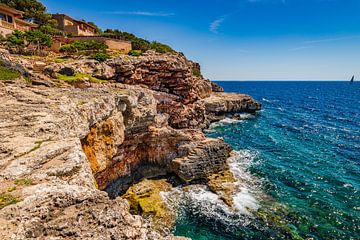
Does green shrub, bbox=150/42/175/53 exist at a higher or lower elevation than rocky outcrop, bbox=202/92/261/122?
higher

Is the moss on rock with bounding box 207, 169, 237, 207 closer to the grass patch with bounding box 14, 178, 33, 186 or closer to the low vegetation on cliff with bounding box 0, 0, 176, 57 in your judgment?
the grass patch with bounding box 14, 178, 33, 186

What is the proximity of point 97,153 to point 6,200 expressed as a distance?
13854 millimetres

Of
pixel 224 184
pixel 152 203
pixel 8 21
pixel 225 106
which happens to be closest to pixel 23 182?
pixel 152 203

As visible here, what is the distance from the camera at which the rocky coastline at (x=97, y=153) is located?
716 cm

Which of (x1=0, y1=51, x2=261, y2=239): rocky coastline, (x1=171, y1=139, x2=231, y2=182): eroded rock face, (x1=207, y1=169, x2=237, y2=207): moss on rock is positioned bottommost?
(x1=207, y1=169, x2=237, y2=207): moss on rock

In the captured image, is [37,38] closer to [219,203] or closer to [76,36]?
[76,36]

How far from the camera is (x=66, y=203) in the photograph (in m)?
7.64

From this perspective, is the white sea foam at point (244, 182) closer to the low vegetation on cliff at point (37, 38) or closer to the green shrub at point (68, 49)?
the low vegetation on cliff at point (37, 38)

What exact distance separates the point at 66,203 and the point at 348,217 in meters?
28.4

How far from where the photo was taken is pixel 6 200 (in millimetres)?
7453

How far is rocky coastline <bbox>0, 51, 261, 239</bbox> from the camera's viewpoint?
7.16 metres

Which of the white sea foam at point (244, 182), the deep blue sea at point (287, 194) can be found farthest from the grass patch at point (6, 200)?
the white sea foam at point (244, 182)

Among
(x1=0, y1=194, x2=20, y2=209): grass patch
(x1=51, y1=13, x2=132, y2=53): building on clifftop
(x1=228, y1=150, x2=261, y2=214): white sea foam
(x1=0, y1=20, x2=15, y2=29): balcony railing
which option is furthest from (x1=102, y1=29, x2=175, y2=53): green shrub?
(x1=0, y1=194, x2=20, y2=209): grass patch

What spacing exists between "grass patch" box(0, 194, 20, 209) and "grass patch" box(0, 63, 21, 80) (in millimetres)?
18745
